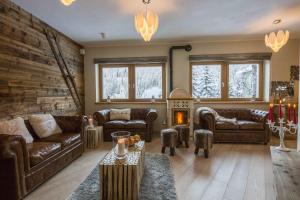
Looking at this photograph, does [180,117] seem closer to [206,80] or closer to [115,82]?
[206,80]

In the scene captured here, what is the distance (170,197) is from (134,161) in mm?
555

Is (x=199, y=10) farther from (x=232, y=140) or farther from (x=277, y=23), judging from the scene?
(x=232, y=140)

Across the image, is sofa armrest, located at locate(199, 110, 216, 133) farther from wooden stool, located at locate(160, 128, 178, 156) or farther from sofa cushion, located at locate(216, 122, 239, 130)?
wooden stool, located at locate(160, 128, 178, 156)

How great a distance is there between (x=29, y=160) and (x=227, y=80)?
16.4 ft

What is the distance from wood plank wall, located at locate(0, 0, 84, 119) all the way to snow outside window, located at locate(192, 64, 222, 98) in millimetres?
3451

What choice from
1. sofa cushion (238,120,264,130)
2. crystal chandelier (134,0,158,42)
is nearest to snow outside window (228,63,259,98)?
sofa cushion (238,120,264,130)

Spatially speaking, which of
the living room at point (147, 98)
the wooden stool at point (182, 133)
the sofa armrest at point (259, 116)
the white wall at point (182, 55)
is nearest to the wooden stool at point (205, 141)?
the living room at point (147, 98)

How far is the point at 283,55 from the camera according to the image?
17.6ft

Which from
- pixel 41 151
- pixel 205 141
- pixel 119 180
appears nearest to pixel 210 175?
pixel 205 141

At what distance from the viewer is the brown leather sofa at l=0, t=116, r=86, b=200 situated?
213 cm

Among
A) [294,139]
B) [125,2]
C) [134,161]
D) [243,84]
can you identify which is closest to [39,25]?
[125,2]

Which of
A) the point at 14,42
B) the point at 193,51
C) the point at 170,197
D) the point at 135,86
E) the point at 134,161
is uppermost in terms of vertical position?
the point at 193,51

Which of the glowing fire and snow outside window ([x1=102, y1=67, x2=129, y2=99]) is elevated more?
snow outside window ([x1=102, y1=67, x2=129, y2=99])

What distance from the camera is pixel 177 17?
3.88m
